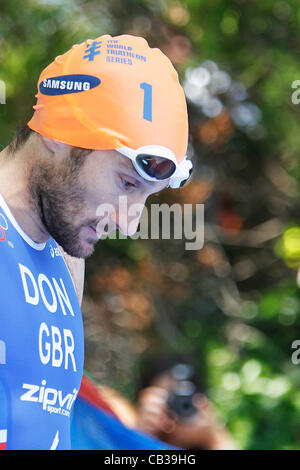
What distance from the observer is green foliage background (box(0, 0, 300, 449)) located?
4.13m

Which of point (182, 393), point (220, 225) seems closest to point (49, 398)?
point (182, 393)

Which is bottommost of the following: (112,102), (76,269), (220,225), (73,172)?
(76,269)

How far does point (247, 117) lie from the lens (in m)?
5.11

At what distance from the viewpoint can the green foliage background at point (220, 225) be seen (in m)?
4.13

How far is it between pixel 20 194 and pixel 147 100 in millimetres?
390

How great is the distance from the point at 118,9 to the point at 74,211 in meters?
3.40

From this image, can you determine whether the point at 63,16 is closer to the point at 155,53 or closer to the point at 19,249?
the point at 155,53

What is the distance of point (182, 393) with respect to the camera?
3438 mm

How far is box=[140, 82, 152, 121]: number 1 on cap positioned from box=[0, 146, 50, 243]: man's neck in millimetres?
322

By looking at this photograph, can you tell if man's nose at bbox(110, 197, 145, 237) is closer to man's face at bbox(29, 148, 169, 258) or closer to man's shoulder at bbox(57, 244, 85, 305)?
man's face at bbox(29, 148, 169, 258)

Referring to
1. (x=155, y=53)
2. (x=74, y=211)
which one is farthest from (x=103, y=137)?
(x=155, y=53)

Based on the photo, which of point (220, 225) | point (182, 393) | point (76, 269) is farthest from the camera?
point (220, 225)

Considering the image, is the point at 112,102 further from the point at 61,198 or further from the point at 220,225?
the point at 220,225

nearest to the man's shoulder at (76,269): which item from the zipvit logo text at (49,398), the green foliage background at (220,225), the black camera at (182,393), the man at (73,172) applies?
the man at (73,172)
